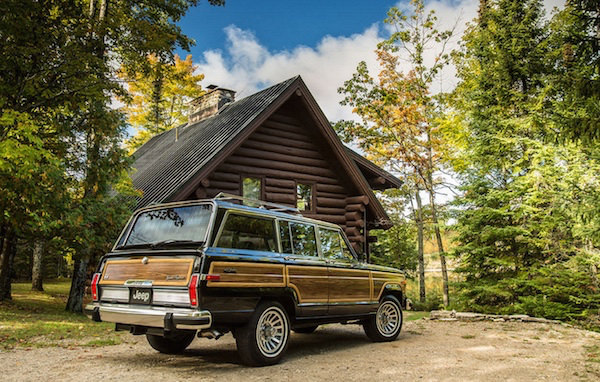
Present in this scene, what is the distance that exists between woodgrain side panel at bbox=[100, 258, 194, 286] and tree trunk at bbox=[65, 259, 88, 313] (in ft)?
28.2

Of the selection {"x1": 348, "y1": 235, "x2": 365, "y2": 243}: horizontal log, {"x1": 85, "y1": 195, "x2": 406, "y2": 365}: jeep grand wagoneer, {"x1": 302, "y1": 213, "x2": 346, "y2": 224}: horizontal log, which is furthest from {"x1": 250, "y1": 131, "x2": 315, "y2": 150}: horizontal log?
{"x1": 85, "y1": 195, "x2": 406, "y2": 365}: jeep grand wagoneer

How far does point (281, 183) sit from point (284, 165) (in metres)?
0.68

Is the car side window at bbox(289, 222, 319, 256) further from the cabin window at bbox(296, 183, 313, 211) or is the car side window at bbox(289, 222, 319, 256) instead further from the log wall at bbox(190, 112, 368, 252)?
the cabin window at bbox(296, 183, 313, 211)

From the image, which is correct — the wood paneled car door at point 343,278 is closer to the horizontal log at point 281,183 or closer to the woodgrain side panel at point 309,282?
the woodgrain side panel at point 309,282

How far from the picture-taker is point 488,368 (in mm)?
6414

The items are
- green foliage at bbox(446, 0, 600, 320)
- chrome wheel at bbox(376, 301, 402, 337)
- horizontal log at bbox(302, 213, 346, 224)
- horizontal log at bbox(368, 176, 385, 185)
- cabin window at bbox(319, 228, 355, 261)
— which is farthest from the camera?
horizontal log at bbox(368, 176, 385, 185)

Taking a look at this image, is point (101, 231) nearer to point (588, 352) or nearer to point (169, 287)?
point (169, 287)

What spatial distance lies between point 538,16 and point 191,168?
13.5 metres

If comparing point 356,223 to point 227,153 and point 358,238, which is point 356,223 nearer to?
point 358,238

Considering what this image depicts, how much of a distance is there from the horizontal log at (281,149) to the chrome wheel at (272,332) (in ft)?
30.1

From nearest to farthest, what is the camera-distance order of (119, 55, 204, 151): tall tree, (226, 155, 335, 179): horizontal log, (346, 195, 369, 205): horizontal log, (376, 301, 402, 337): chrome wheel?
(376, 301, 402, 337): chrome wheel, (226, 155, 335, 179): horizontal log, (346, 195, 369, 205): horizontal log, (119, 55, 204, 151): tall tree

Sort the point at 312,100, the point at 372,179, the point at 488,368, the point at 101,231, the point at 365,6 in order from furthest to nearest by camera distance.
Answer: the point at 365,6, the point at 372,179, the point at 312,100, the point at 101,231, the point at 488,368

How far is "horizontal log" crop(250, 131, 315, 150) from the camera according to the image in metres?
15.3


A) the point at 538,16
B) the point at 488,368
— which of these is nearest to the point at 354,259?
the point at 488,368
